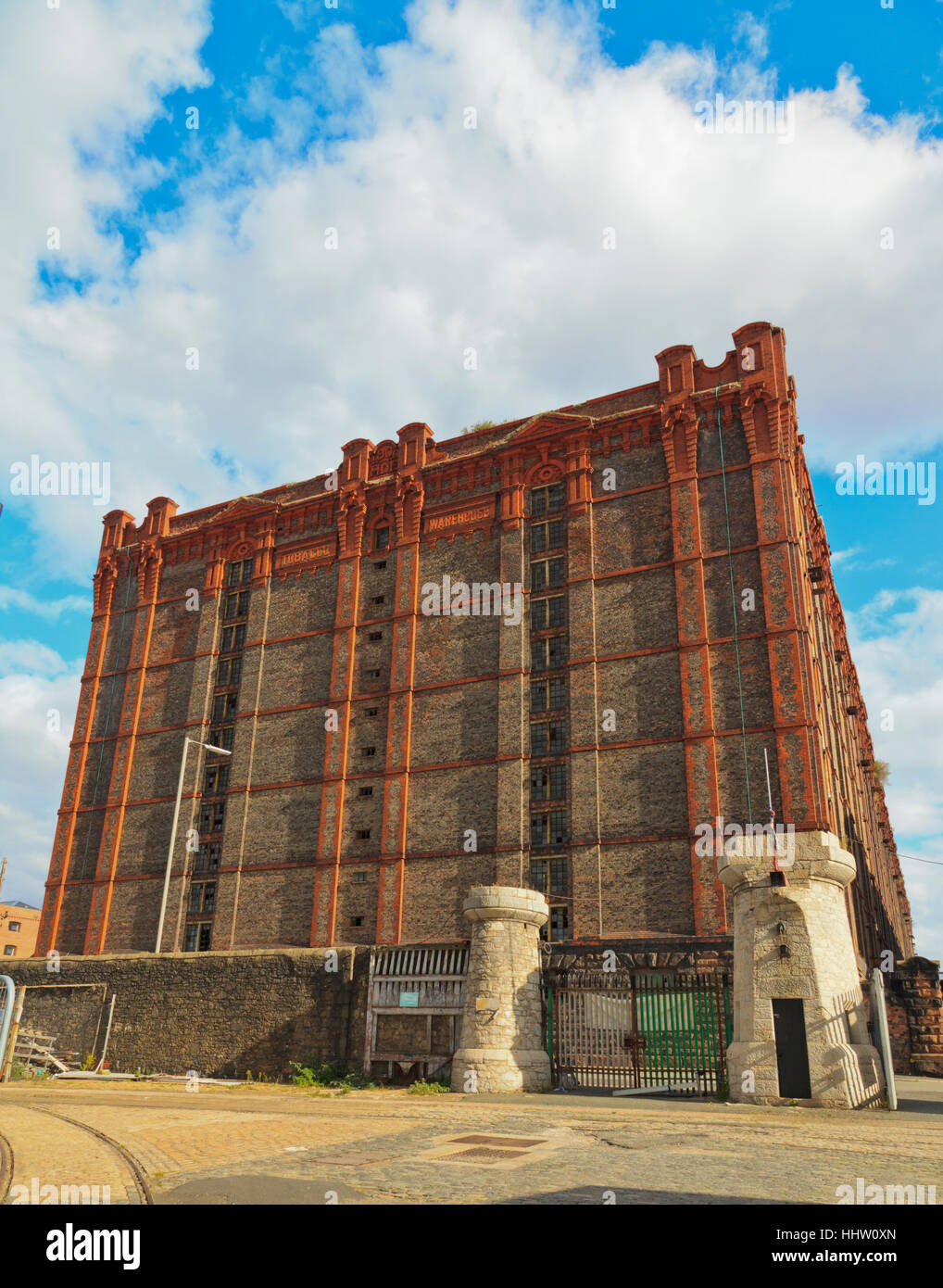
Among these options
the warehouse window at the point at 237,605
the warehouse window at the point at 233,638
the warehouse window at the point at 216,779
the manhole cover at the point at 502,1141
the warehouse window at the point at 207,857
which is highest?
the warehouse window at the point at 237,605

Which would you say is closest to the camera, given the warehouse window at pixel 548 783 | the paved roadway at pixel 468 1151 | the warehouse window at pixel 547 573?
the paved roadway at pixel 468 1151

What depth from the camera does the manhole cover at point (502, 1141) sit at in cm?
1039

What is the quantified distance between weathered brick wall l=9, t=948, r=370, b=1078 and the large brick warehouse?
513 cm

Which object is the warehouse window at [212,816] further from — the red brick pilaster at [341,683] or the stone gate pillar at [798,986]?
the stone gate pillar at [798,986]

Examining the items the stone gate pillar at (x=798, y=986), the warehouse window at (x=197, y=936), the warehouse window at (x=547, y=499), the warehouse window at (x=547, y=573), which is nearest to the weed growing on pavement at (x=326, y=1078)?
the stone gate pillar at (x=798, y=986)

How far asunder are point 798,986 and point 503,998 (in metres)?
6.25

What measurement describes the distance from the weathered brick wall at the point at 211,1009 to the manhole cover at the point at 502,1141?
11668 millimetres

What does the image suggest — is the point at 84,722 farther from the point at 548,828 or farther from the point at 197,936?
the point at 548,828

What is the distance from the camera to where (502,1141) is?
35.2 feet

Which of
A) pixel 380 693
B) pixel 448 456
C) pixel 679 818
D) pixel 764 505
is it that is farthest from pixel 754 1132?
pixel 448 456

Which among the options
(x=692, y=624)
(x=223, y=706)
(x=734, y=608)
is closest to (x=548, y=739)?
(x=692, y=624)

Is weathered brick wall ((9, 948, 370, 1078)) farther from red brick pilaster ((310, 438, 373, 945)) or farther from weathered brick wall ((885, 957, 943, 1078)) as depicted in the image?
weathered brick wall ((885, 957, 943, 1078))

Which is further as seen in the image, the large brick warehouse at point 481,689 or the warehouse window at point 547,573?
the warehouse window at point 547,573
